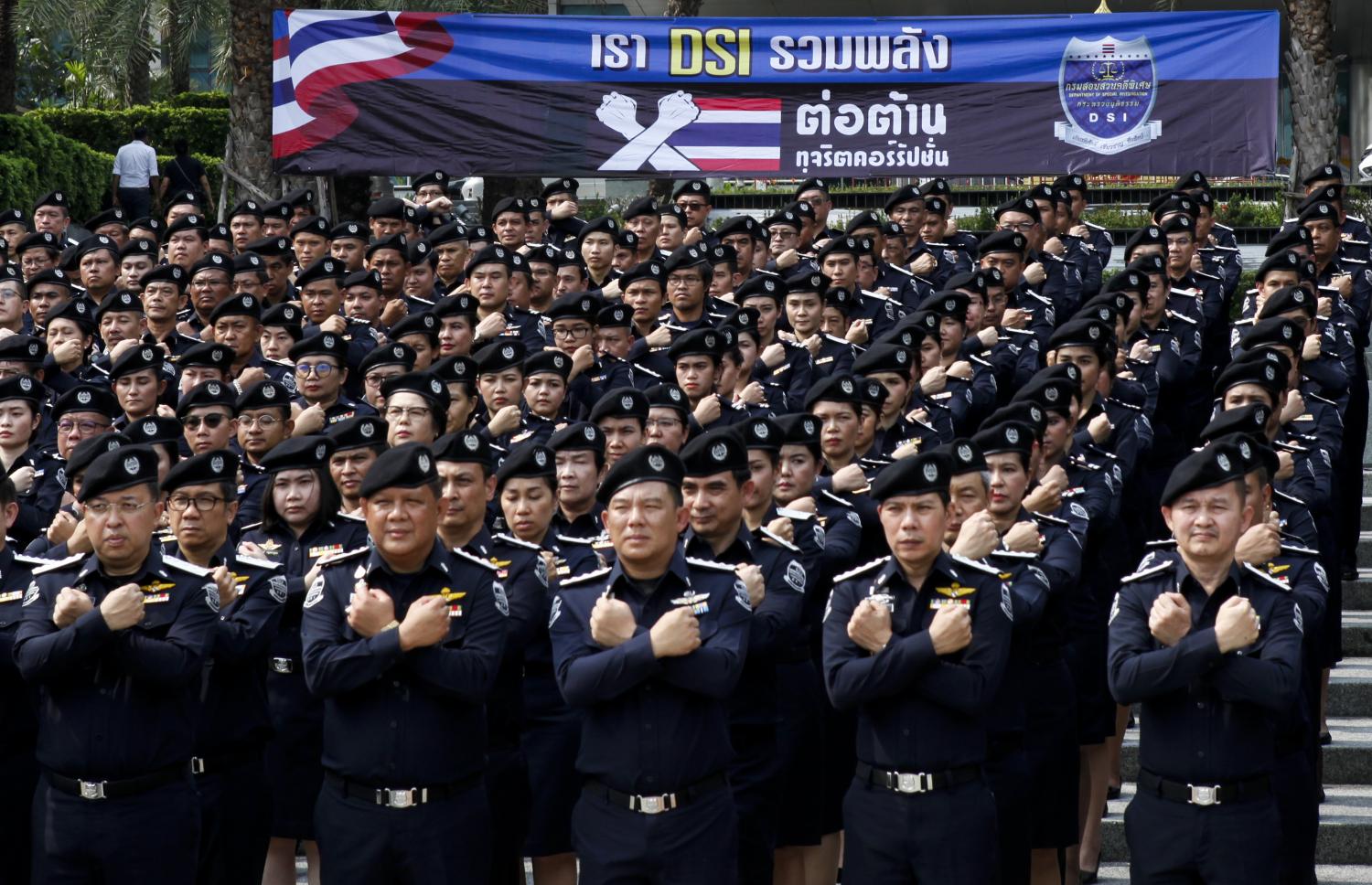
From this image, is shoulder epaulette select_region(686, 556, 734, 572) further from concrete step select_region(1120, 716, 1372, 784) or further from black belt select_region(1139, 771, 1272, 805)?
concrete step select_region(1120, 716, 1372, 784)

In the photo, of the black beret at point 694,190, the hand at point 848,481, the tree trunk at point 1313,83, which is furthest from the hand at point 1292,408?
the tree trunk at point 1313,83

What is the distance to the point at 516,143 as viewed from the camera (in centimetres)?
1555

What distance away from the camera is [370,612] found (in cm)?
583

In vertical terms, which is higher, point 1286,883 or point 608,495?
point 608,495

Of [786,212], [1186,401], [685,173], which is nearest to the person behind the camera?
[1186,401]

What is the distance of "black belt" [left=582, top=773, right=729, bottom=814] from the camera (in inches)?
231

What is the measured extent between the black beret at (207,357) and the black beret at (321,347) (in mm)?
402

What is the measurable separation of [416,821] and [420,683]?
0.45m

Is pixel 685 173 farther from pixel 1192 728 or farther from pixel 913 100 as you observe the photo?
pixel 1192 728

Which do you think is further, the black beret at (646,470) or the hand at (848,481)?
the hand at (848,481)

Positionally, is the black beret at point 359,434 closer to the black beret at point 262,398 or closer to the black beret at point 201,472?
the black beret at point 201,472

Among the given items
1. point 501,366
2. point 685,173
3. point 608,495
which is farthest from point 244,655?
point 685,173

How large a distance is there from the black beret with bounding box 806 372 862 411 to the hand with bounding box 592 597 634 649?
2707 mm

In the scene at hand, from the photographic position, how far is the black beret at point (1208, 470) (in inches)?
233
